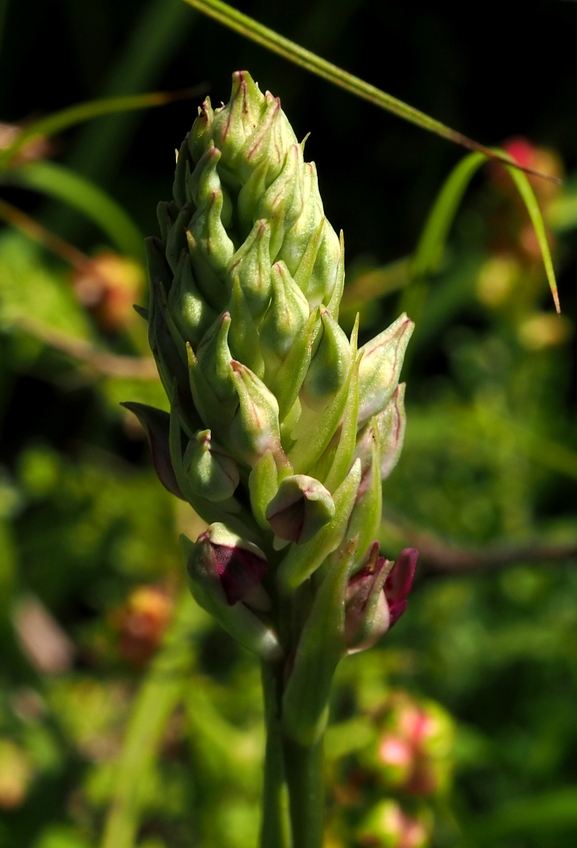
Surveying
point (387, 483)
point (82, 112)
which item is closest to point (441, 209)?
point (82, 112)

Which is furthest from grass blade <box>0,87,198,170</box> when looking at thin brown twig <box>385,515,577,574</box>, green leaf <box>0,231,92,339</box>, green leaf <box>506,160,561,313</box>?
green leaf <box>0,231,92,339</box>

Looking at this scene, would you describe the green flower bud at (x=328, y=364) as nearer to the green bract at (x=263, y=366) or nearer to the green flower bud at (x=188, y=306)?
the green bract at (x=263, y=366)

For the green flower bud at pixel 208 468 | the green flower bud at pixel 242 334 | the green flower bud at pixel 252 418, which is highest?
the green flower bud at pixel 242 334

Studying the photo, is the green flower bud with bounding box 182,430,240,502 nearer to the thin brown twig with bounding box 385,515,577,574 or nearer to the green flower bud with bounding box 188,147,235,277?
the green flower bud with bounding box 188,147,235,277

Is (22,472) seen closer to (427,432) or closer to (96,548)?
(96,548)

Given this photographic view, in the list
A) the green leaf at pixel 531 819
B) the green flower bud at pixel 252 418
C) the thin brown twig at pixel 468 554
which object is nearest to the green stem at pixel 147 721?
the thin brown twig at pixel 468 554
